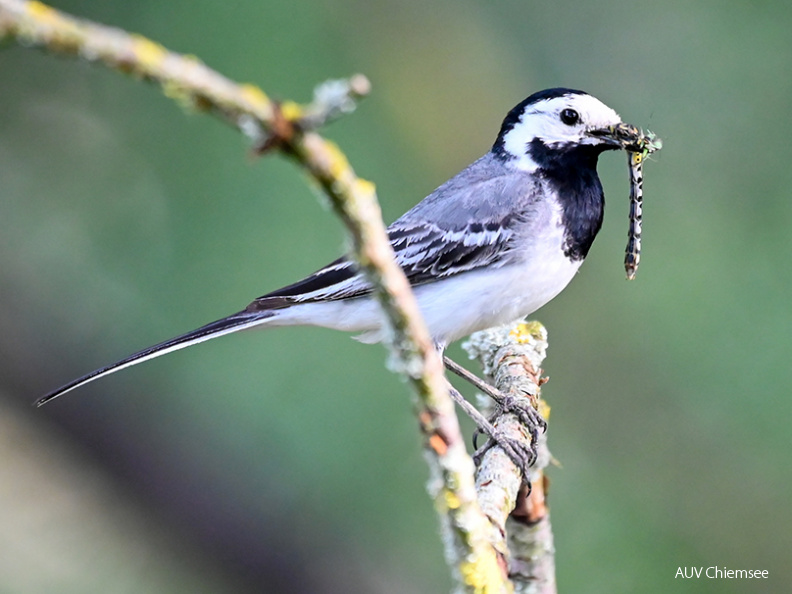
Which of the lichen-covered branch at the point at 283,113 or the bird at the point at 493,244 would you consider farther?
the bird at the point at 493,244

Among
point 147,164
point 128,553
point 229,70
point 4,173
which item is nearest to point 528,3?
point 229,70

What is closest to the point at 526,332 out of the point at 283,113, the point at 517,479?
the point at 517,479

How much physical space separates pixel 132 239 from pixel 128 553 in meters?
1.31

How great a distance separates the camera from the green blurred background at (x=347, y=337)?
3.55 m

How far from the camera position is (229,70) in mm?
3656

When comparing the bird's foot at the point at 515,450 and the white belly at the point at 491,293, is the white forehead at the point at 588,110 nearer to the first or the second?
the white belly at the point at 491,293

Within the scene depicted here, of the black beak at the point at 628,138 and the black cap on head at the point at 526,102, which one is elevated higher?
the black cap on head at the point at 526,102

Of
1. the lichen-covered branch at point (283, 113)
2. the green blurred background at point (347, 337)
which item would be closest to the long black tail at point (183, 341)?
the green blurred background at point (347, 337)

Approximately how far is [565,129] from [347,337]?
4.39 feet

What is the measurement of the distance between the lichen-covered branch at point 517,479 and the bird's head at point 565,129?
2.22 feet

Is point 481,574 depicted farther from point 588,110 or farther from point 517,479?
point 588,110

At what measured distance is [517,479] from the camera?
2.27 m

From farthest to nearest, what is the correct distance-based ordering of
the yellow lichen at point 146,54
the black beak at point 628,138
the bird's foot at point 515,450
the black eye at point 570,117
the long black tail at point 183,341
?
the black eye at point 570,117 → the black beak at point 628,138 → the long black tail at point 183,341 → the bird's foot at point 515,450 → the yellow lichen at point 146,54

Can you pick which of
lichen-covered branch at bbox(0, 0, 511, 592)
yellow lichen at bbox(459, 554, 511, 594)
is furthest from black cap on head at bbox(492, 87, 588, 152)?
lichen-covered branch at bbox(0, 0, 511, 592)
